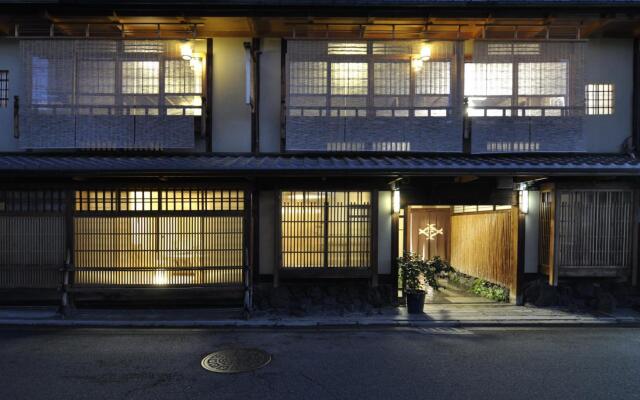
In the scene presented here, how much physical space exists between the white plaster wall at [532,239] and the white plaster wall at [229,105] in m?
9.01

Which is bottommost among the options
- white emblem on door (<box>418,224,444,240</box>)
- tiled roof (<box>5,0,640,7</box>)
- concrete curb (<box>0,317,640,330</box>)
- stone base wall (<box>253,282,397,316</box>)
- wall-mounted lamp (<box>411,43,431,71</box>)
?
concrete curb (<box>0,317,640,330</box>)

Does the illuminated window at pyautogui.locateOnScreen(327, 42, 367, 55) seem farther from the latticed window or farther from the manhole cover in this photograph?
the manhole cover

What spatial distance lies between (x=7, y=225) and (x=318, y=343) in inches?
378

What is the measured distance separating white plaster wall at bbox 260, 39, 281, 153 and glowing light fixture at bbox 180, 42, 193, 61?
216 centimetres

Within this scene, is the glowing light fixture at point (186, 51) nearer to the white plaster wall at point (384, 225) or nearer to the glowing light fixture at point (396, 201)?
the white plaster wall at point (384, 225)

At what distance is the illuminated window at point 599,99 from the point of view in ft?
39.9

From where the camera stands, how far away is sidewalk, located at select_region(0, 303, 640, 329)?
973 centimetres

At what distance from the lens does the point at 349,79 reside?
11969 millimetres

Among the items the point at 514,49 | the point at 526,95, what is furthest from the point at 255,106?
the point at 526,95

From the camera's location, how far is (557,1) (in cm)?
1113

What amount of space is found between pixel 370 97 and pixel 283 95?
2.72 m

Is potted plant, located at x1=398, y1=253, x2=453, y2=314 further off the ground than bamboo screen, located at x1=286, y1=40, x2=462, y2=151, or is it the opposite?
bamboo screen, located at x1=286, y1=40, x2=462, y2=151

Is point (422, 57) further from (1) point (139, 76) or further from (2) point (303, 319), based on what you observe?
(1) point (139, 76)

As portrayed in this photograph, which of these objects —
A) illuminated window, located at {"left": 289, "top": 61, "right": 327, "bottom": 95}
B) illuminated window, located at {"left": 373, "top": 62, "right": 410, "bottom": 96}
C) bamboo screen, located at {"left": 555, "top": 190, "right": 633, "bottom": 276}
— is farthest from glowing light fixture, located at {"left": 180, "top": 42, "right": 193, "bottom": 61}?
bamboo screen, located at {"left": 555, "top": 190, "right": 633, "bottom": 276}
